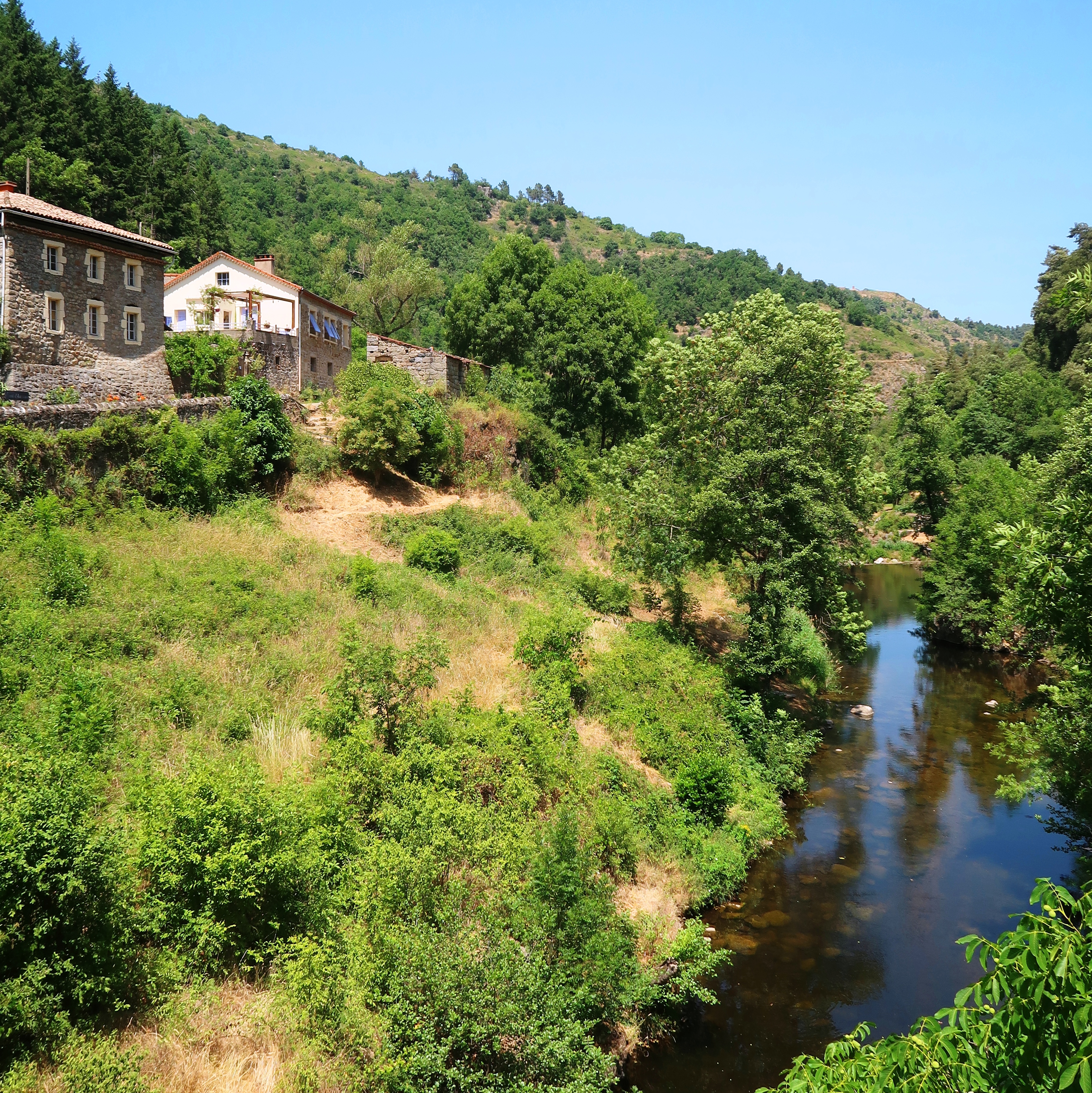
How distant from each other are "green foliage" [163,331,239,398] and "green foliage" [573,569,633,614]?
1287cm

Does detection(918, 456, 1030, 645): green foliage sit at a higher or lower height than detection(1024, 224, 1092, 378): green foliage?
lower

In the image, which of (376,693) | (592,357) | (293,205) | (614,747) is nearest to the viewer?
(376,693)

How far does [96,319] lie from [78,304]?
659 millimetres

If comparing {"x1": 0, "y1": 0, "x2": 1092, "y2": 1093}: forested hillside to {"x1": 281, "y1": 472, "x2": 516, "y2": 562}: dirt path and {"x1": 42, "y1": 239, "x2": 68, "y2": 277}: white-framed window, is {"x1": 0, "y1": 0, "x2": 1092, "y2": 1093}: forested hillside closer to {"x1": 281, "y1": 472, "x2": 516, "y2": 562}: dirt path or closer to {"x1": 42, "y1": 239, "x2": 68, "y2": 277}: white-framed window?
{"x1": 281, "y1": 472, "x2": 516, "y2": 562}: dirt path

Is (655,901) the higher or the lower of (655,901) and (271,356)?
the lower

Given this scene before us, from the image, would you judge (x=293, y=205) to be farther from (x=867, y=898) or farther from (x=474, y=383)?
(x=867, y=898)

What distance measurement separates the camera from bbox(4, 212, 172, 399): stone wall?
21734mm

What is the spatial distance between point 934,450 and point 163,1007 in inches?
1951

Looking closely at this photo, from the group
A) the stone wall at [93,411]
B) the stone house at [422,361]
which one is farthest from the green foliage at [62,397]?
the stone house at [422,361]

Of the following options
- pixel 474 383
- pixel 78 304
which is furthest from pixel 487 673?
pixel 474 383

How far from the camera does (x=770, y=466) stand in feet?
71.1

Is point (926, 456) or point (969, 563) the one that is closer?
point (969, 563)

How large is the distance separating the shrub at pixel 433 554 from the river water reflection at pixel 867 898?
11.3 metres

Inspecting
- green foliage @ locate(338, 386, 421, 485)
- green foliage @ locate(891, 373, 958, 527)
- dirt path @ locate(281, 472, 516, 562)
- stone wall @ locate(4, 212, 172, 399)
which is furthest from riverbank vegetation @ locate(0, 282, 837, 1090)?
green foliage @ locate(891, 373, 958, 527)
